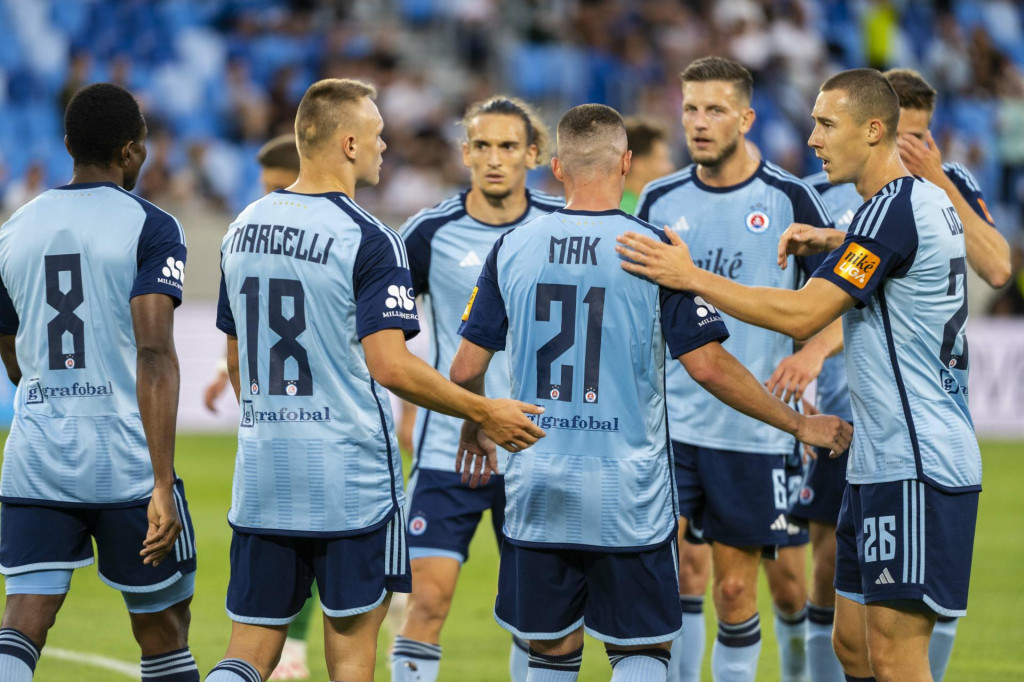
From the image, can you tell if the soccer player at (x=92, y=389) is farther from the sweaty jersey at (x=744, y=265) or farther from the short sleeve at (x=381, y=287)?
the sweaty jersey at (x=744, y=265)

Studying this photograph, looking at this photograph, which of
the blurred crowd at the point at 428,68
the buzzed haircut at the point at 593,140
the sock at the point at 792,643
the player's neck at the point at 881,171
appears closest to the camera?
the buzzed haircut at the point at 593,140

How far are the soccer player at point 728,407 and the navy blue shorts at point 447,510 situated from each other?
896mm

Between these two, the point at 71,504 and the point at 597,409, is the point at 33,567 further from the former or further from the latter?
the point at 597,409

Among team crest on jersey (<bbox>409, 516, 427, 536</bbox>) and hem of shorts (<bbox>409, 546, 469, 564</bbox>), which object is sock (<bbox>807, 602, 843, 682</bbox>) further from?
team crest on jersey (<bbox>409, 516, 427, 536</bbox>)

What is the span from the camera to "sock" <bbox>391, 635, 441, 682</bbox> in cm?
588

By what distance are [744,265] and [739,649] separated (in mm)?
1761

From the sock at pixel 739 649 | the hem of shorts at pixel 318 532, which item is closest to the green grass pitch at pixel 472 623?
the sock at pixel 739 649

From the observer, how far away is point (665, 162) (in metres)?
8.66

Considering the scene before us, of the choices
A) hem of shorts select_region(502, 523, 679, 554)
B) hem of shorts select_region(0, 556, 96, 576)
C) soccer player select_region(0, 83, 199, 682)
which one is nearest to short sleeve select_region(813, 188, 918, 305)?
hem of shorts select_region(502, 523, 679, 554)

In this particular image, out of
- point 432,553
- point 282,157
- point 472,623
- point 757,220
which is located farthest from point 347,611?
point 472,623

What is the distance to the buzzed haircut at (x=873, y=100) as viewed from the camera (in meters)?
4.92

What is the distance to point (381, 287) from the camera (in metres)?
4.56

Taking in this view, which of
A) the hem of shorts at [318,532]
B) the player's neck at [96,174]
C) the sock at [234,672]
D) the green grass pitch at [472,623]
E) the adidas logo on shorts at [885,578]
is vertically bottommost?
the green grass pitch at [472,623]

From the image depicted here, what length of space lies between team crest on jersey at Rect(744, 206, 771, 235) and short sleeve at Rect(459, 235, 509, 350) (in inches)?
69.7
